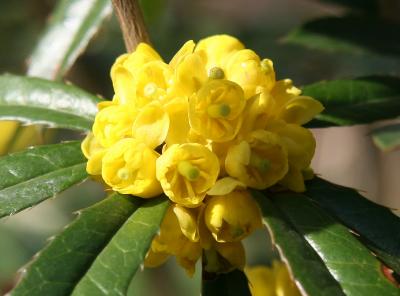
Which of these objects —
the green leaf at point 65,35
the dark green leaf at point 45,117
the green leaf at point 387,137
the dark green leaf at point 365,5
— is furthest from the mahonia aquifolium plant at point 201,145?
the dark green leaf at point 365,5

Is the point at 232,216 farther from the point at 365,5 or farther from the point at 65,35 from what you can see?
the point at 365,5

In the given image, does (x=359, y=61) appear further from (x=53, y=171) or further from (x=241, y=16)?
(x=241, y=16)

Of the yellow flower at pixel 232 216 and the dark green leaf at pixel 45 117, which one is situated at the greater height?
the dark green leaf at pixel 45 117

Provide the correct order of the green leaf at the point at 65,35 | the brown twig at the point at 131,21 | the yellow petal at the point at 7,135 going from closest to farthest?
the brown twig at the point at 131,21, the green leaf at the point at 65,35, the yellow petal at the point at 7,135

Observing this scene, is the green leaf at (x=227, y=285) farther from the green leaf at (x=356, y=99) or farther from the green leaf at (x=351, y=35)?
the green leaf at (x=351, y=35)

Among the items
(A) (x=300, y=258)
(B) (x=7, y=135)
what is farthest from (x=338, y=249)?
(B) (x=7, y=135)

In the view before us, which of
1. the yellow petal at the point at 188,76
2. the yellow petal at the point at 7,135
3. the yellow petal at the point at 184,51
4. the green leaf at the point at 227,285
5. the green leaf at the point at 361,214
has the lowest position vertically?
the yellow petal at the point at 7,135
